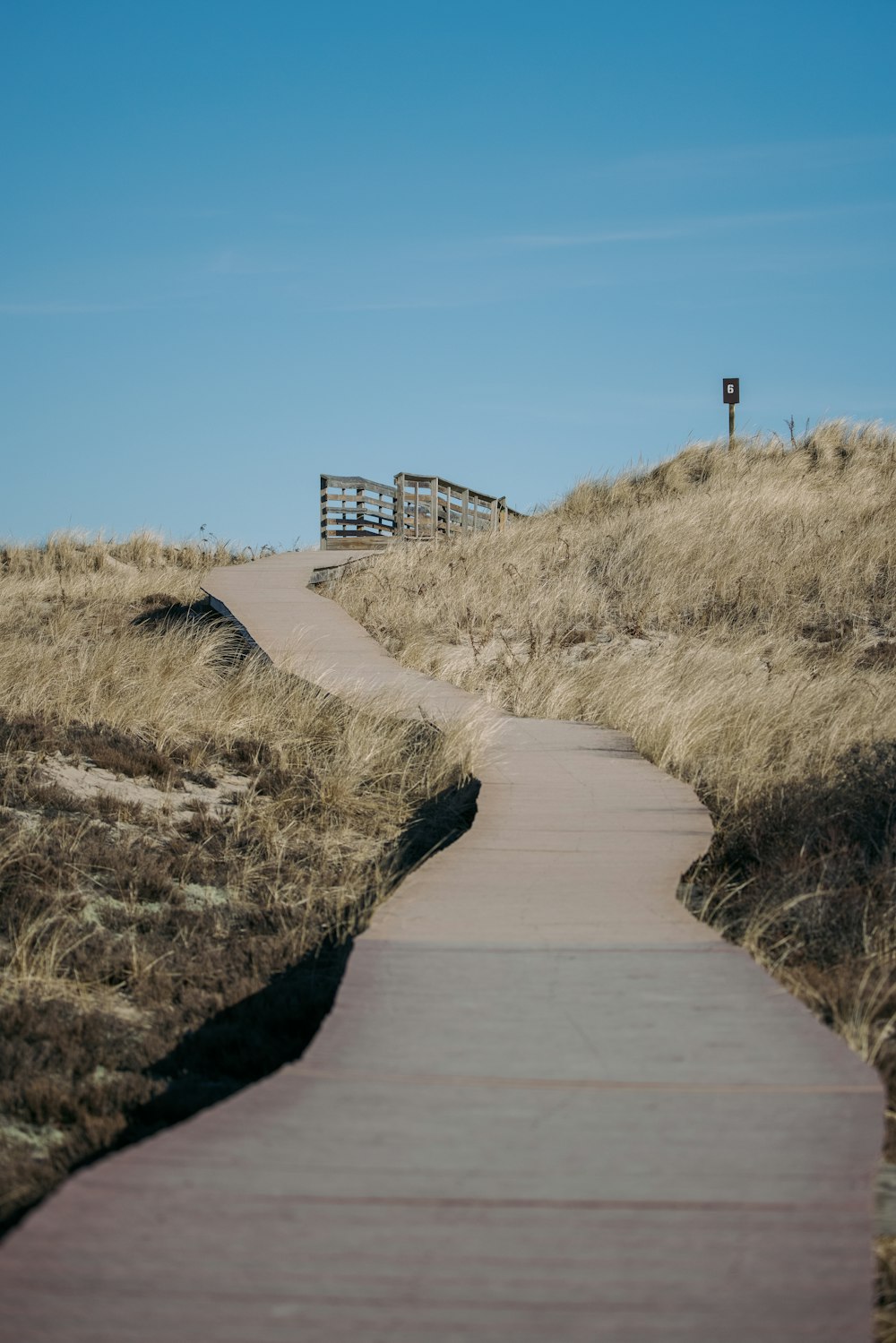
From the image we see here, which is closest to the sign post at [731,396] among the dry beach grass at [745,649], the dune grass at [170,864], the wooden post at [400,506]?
the dry beach grass at [745,649]

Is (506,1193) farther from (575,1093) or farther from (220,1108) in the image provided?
(220,1108)

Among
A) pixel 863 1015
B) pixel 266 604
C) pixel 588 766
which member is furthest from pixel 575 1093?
pixel 266 604

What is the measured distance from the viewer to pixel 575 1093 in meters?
3.01

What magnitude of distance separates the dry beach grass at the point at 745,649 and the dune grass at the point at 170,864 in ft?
5.98

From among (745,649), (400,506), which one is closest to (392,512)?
(400,506)

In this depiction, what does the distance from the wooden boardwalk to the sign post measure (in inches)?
812

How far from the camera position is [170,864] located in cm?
Answer: 623

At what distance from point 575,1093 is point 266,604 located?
11509mm

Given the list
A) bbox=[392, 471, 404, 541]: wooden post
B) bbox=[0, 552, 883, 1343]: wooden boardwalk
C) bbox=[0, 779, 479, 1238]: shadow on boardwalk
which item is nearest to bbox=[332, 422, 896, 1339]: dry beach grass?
bbox=[0, 552, 883, 1343]: wooden boardwalk

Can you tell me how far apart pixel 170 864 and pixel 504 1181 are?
3.98 m

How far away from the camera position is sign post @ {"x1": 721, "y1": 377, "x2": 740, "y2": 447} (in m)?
23.2

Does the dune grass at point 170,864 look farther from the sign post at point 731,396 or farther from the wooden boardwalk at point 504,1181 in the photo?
the sign post at point 731,396

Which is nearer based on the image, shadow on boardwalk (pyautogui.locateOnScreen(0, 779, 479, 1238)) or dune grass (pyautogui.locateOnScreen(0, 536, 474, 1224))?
shadow on boardwalk (pyautogui.locateOnScreen(0, 779, 479, 1238))

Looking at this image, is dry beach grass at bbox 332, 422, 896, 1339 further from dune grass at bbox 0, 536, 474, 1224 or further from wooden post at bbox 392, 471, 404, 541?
wooden post at bbox 392, 471, 404, 541
